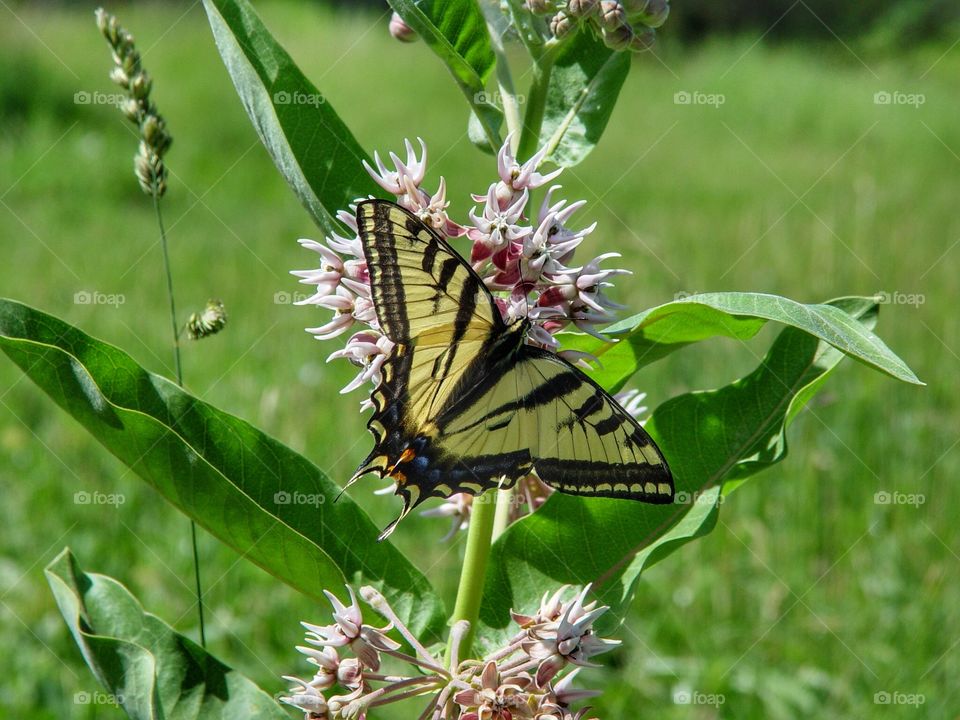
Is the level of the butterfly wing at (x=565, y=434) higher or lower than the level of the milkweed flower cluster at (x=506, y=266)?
lower

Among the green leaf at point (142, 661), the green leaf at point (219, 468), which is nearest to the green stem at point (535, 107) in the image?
the green leaf at point (219, 468)

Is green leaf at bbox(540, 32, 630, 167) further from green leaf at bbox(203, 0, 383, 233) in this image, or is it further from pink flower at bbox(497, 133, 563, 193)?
green leaf at bbox(203, 0, 383, 233)

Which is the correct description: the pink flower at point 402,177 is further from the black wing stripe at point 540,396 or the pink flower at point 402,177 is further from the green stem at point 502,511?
the green stem at point 502,511

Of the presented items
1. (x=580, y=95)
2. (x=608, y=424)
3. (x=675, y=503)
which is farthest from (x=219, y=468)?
(x=580, y=95)

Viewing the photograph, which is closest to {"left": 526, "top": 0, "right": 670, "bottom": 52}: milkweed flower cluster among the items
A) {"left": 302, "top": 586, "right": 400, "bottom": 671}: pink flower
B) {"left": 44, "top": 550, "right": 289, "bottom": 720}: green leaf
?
{"left": 302, "top": 586, "right": 400, "bottom": 671}: pink flower

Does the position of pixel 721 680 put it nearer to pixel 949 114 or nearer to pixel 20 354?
pixel 20 354

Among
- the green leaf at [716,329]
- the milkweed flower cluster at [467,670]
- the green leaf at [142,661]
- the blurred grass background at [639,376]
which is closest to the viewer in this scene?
the green leaf at [716,329]
